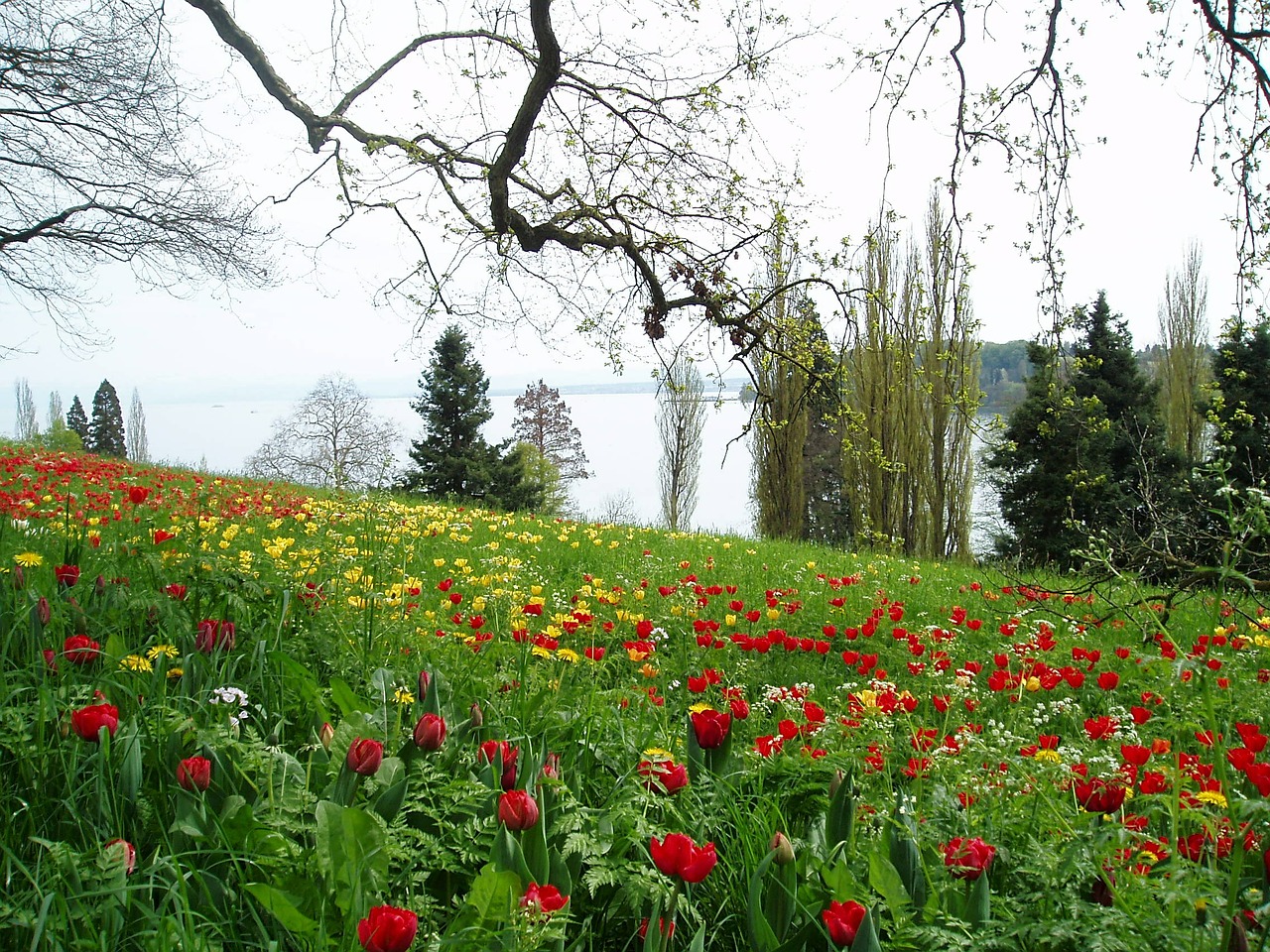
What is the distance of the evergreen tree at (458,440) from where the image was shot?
2375 cm

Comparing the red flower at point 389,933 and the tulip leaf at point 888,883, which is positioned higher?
the red flower at point 389,933

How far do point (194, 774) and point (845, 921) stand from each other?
1.09m

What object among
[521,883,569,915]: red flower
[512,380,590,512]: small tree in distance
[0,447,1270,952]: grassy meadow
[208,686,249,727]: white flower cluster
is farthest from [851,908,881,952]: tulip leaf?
[512,380,590,512]: small tree in distance

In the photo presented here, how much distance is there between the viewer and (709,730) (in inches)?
67.8

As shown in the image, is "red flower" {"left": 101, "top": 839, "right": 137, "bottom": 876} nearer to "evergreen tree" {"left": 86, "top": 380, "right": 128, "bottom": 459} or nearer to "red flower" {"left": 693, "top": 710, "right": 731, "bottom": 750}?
"red flower" {"left": 693, "top": 710, "right": 731, "bottom": 750}

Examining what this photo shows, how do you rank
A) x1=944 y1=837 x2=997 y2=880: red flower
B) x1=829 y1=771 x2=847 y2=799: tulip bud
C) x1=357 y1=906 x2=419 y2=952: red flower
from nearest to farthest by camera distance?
1. x1=357 y1=906 x2=419 y2=952: red flower
2. x1=944 y1=837 x2=997 y2=880: red flower
3. x1=829 y1=771 x2=847 y2=799: tulip bud

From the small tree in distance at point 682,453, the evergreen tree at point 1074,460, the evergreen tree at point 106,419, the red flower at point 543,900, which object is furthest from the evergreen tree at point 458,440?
the red flower at point 543,900

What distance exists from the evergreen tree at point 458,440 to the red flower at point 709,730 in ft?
71.9

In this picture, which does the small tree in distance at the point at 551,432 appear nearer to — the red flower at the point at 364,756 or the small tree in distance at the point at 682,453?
the small tree in distance at the point at 682,453

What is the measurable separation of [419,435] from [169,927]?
24.9 meters

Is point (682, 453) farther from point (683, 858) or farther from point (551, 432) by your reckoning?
point (683, 858)

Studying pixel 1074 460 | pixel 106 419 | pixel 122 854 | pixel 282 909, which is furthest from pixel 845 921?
pixel 106 419

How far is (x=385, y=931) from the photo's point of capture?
0.99m

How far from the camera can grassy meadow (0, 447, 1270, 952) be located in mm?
1185
